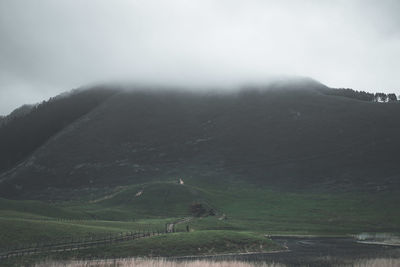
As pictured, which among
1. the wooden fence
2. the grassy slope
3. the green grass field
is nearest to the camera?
the wooden fence

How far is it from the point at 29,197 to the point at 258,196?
11566 cm

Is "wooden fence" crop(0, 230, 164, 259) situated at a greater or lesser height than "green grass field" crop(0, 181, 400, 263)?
greater

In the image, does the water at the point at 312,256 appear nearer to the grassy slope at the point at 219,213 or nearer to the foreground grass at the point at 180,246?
the foreground grass at the point at 180,246

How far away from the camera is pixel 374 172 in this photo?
174 m

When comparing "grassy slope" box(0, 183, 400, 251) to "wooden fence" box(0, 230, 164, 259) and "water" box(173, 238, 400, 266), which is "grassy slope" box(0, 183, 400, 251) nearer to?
"wooden fence" box(0, 230, 164, 259)

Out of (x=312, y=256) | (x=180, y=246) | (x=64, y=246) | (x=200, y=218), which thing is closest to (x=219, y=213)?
(x=200, y=218)

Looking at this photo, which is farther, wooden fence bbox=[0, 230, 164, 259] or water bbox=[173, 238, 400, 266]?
wooden fence bbox=[0, 230, 164, 259]

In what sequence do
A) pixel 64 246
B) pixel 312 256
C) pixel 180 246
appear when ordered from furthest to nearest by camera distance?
pixel 180 246, pixel 64 246, pixel 312 256

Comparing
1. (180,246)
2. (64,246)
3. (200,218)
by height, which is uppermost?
(64,246)

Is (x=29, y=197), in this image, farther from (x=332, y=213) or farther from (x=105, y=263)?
(x=105, y=263)

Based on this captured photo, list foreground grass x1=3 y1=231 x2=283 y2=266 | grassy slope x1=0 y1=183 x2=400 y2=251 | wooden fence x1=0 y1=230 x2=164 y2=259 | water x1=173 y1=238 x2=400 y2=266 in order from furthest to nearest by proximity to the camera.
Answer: grassy slope x1=0 y1=183 x2=400 y2=251 < foreground grass x1=3 y1=231 x2=283 y2=266 < wooden fence x1=0 y1=230 x2=164 y2=259 < water x1=173 y1=238 x2=400 y2=266

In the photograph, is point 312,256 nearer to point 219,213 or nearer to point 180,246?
point 180,246

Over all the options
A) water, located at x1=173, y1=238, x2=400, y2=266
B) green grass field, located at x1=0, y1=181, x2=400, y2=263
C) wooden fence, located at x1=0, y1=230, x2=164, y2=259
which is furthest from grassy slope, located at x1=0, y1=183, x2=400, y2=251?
water, located at x1=173, y1=238, x2=400, y2=266

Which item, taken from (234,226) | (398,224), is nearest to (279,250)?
(234,226)
